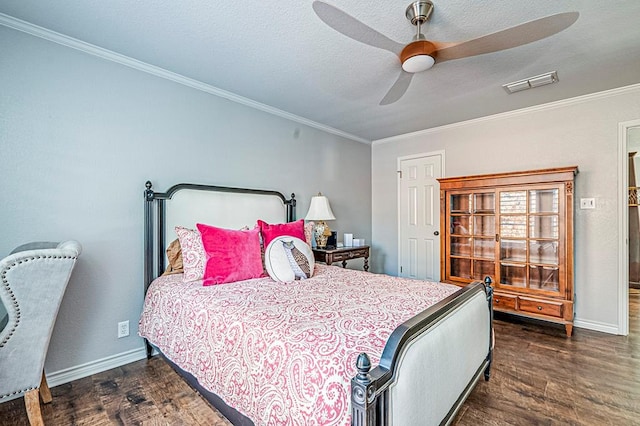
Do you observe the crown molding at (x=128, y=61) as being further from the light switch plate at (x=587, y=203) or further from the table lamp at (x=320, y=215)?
the light switch plate at (x=587, y=203)

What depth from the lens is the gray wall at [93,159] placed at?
6.64ft

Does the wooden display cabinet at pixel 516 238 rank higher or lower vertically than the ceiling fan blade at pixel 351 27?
lower

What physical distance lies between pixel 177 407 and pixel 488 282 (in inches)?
88.1

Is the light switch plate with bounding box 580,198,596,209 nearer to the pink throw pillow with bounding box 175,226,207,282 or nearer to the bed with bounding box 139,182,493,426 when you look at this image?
the bed with bounding box 139,182,493,426

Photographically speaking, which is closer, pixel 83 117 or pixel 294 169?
pixel 83 117

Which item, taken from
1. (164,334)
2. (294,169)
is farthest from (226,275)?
(294,169)

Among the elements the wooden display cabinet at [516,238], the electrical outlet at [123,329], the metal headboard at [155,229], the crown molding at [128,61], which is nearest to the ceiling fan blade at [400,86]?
the crown molding at [128,61]

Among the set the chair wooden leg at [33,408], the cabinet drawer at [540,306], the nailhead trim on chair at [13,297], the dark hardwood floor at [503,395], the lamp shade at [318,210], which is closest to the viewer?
the nailhead trim on chair at [13,297]

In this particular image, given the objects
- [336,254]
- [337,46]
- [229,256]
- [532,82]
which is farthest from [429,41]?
[336,254]

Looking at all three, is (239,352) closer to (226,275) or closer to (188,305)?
(188,305)

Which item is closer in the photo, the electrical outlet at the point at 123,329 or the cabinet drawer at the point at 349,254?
the electrical outlet at the point at 123,329

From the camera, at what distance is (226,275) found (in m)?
2.26

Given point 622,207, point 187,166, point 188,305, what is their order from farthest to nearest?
point 622,207
point 187,166
point 188,305

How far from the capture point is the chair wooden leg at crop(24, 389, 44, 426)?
1506 mm
